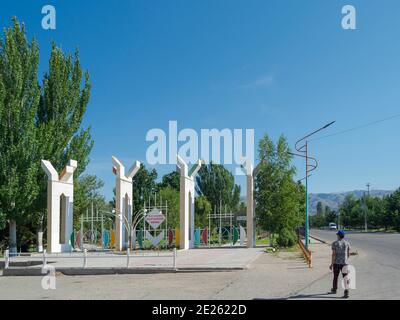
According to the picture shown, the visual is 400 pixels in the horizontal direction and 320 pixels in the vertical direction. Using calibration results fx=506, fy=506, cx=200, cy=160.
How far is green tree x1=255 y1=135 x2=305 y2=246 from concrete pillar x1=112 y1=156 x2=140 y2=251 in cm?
874

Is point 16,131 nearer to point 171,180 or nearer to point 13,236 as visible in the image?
point 13,236

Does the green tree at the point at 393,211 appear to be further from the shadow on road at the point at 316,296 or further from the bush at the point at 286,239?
the shadow on road at the point at 316,296

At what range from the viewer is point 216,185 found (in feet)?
214

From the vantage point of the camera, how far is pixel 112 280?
16219 millimetres

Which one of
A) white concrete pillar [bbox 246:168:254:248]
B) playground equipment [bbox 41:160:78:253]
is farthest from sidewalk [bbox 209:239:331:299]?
playground equipment [bbox 41:160:78:253]

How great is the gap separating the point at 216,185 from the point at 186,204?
109 ft

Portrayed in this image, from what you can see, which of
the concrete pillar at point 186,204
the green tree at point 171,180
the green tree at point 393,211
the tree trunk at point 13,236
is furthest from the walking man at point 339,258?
the green tree at point 393,211

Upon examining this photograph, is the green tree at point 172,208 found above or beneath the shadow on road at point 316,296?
above

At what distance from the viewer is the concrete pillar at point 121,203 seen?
31141 millimetres

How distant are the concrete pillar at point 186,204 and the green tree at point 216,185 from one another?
30597 millimetres

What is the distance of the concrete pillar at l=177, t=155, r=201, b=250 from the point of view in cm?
3173

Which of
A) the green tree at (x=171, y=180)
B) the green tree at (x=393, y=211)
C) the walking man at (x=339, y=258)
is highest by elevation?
the green tree at (x=171, y=180)
